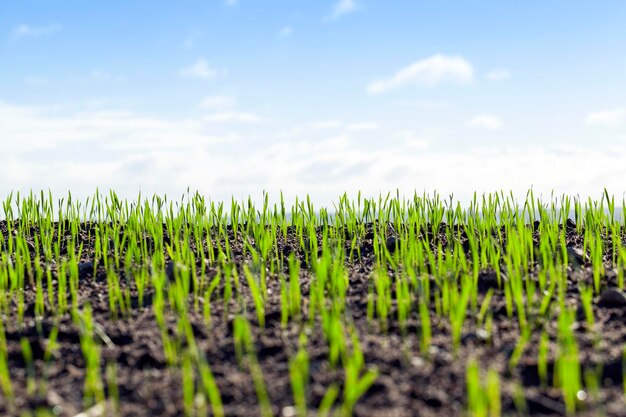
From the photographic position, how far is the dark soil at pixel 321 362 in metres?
1.98

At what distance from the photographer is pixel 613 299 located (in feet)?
9.44

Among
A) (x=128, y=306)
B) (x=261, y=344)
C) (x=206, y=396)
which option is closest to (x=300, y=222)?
(x=128, y=306)

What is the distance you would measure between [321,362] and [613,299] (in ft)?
4.42

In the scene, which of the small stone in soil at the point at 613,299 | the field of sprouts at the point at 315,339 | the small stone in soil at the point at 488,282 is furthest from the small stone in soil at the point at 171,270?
the small stone in soil at the point at 613,299

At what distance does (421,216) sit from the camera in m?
4.38

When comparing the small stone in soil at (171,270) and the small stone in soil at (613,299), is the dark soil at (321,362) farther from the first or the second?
the small stone in soil at (171,270)

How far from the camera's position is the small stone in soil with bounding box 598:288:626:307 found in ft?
9.43

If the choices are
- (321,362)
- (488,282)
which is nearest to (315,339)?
(321,362)

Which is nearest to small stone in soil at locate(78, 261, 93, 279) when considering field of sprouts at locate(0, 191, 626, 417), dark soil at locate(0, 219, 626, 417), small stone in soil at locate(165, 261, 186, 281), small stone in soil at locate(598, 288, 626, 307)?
field of sprouts at locate(0, 191, 626, 417)

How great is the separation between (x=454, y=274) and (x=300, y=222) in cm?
123

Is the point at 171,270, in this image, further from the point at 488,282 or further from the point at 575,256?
the point at 575,256

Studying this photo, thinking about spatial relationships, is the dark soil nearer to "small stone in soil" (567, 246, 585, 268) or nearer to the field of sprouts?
the field of sprouts

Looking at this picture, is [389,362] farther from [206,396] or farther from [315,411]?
[206,396]

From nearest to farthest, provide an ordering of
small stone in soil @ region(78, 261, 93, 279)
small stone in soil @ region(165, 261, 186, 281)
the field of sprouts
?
the field of sprouts, small stone in soil @ region(165, 261, 186, 281), small stone in soil @ region(78, 261, 93, 279)
